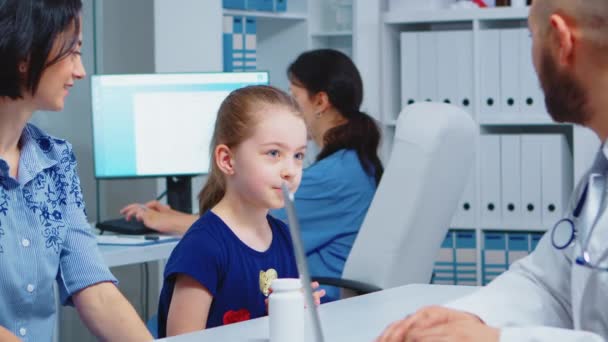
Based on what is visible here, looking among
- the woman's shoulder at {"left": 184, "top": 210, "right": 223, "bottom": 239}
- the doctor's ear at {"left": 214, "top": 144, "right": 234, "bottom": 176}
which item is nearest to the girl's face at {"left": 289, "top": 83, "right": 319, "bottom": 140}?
the doctor's ear at {"left": 214, "top": 144, "right": 234, "bottom": 176}

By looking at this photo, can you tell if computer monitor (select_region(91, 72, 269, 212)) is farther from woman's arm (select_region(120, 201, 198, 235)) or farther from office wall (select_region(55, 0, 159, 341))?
office wall (select_region(55, 0, 159, 341))

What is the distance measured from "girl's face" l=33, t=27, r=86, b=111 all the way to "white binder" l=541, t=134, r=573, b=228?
285 cm

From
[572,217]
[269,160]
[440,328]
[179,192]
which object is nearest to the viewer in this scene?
[440,328]

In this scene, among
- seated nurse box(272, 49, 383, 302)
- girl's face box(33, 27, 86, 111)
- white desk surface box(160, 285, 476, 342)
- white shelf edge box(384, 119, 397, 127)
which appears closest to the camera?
white desk surface box(160, 285, 476, 342)

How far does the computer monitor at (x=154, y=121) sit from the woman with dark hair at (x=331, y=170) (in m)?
0.25

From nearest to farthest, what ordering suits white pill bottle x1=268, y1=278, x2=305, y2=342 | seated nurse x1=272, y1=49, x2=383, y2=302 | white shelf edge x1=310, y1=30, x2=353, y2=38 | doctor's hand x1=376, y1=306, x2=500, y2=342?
doctor's hand x1=376, y1=306, x2=500, y2=342 < white pill bottle x1=268, y1=278, x2=305, y2=342 < seated nurse x1=272, y1=49, x2=383, y2=302 < white shelf edge x1=310, y1=30, x2=353, y2=38

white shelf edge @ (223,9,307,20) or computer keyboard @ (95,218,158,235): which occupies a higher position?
white shelf edge @ (223,9,307,20)

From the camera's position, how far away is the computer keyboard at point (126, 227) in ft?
11.5

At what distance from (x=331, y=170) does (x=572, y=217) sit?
1.70 m

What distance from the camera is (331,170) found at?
10.8 ft

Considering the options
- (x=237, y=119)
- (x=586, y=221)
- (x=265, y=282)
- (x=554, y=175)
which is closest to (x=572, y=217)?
(x=586, y=221)

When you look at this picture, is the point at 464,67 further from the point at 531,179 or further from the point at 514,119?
the point at 531,179

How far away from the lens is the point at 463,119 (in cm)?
262

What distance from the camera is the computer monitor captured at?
370cm
